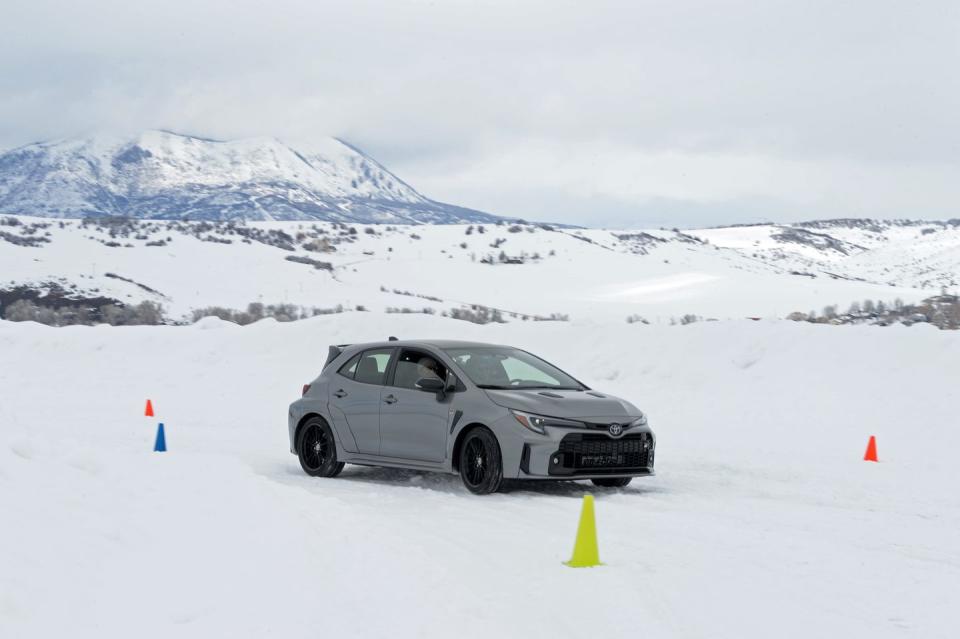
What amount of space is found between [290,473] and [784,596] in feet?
A: 25.5

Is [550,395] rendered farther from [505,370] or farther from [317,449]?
[317,449]

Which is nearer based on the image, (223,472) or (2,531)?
(2,531)

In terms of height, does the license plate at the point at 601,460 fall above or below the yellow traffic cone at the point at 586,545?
above

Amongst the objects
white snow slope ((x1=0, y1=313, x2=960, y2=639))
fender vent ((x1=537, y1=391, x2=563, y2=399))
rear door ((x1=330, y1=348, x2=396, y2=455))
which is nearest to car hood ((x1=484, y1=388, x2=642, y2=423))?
fender vent ((x1=537, y1=391, x2=563, y2=399))

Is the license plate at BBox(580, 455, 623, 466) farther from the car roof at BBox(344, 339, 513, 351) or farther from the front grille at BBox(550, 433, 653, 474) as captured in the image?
the car roof at BBox(344, 339, 513, 351)

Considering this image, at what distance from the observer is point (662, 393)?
21.4 metres

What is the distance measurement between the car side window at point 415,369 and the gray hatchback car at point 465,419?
0.04 feet

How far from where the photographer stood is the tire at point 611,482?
11849 mm

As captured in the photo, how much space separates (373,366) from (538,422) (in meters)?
2.64

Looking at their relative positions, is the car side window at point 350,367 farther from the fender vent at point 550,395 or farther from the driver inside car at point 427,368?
the fender vent at point 550,395

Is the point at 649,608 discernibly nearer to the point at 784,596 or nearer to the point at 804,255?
the point at 784,596

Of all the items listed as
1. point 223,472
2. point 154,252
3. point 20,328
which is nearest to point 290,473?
point 223,472

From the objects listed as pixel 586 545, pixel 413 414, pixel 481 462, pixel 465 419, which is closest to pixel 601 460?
pixel 481 462

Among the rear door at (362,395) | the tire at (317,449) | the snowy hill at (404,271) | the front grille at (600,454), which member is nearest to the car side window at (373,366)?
the rear door at (362,395)
